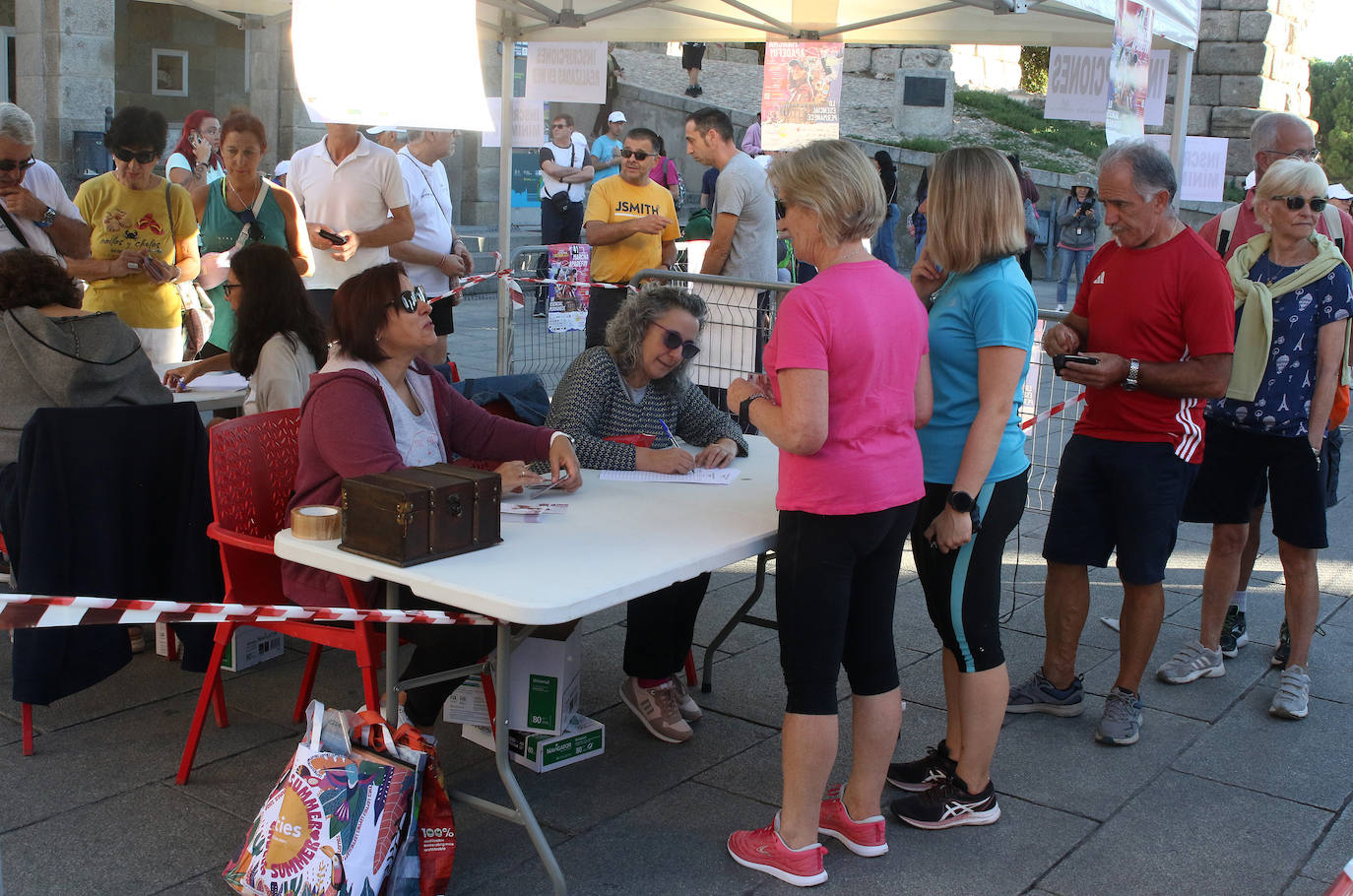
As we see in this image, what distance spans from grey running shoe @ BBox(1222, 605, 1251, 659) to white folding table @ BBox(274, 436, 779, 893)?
2.15 meters

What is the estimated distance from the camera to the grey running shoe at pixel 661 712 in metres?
3.59

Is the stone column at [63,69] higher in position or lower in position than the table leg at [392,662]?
higher

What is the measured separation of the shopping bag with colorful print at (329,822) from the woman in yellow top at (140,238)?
10.3 ft

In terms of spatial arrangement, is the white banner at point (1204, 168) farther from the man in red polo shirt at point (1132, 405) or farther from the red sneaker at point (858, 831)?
the red sneaker at point (858, 831)

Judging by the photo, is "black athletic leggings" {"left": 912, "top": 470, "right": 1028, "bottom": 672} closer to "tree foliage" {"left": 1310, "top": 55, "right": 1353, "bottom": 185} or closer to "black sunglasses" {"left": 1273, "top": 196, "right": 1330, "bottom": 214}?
"black sunglasses" {"left": 1273, "top": 196, "right": 1330, "bottom": 214}

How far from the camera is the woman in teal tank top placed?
16.8ft

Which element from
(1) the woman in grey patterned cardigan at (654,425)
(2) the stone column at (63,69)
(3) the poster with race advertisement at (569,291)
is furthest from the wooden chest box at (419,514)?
(2) the stone column at (63,69)

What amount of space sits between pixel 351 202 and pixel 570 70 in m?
2.86

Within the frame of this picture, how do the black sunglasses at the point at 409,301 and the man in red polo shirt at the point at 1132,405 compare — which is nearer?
the black sunglasses at the point at 409,301

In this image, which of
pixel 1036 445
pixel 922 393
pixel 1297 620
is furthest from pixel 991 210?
pixel 1036 445

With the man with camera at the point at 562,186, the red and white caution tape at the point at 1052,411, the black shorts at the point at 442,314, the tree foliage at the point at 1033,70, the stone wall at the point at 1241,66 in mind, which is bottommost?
the red and white caution tape at the point at 1052,411

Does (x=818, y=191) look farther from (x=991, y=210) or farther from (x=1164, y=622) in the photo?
(x=1164, y=622)

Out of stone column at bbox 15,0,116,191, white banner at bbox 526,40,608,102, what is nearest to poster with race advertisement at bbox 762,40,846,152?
white banner at bbox 526,40,608,102

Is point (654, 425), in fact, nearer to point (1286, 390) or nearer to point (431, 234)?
point (1286, 390)
